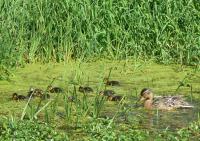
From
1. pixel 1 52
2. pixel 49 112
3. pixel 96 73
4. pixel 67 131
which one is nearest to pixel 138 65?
pixel 96 73

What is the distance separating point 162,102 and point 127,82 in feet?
4.69

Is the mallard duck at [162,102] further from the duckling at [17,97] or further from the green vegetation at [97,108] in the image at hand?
the duckling at [17,97]

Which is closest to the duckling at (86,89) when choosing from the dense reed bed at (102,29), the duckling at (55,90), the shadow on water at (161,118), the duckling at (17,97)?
the duckling at (55,90)

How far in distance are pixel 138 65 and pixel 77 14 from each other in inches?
57.5

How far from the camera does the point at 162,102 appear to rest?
7.64m

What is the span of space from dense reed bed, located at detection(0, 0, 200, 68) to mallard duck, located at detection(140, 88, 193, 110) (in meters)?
2.22

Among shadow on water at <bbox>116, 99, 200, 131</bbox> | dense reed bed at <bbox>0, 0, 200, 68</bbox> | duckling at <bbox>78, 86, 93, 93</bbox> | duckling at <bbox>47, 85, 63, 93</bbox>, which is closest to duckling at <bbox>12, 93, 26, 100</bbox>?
duckling at <bbox>47, 85, 63, 93</bbox>

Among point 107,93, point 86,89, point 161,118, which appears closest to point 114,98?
point 107,93

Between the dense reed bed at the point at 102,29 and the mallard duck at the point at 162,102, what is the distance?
2.22 m

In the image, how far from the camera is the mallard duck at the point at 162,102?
7.52 m

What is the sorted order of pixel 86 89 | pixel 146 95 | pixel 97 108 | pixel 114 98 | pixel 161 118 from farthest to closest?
pixel 86 89 → pixel 114 98 → pixel 146 95 → pixel 161 118 → pixel 97 108

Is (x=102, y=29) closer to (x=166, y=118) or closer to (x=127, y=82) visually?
(x=127, y=82)

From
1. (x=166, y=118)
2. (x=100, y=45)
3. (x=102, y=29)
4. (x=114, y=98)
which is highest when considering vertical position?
(x=102, y=29)

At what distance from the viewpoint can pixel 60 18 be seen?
10594 millimetres
